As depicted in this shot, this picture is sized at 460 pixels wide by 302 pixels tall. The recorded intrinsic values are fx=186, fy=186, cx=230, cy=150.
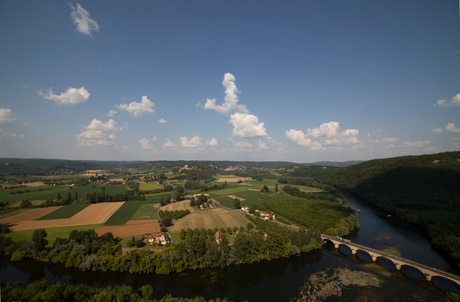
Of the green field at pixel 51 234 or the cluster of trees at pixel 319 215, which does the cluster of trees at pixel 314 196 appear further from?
the green field at pixel 51 234

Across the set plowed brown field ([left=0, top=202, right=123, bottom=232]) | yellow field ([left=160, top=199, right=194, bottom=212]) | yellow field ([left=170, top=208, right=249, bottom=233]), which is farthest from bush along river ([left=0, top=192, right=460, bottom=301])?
yellow field ([left=160, top=199, right=194, bottom=212])

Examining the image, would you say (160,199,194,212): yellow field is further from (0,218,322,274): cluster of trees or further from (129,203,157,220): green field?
(0,218,322,274): cluster of trees

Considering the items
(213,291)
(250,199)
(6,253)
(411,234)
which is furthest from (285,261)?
(6,253)

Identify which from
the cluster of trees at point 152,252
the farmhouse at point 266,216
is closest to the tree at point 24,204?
the cluster of trees at point 152,252

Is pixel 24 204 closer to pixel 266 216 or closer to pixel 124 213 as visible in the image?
pixel 124 213

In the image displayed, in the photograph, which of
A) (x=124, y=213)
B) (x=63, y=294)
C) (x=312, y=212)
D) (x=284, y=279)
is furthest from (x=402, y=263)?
(x=124, y=213)

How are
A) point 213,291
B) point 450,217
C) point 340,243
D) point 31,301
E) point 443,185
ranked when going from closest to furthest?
point 31,301, point 213,291, point 340,243, point 450,217, point 443,185

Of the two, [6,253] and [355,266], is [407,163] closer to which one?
[355,266]
